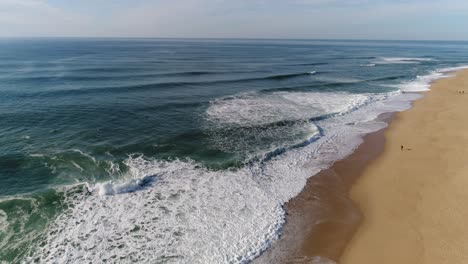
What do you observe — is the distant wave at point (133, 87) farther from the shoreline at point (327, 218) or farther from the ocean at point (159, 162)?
the shoreline at point (327, 218)

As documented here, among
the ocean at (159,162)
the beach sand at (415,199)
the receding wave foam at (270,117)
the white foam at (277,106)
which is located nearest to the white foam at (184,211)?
the ocean at (159,162)

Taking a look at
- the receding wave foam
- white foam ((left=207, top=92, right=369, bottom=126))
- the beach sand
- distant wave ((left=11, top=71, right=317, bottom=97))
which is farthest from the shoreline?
distant wave ((left=11, top=71, right=317, bottom=97))

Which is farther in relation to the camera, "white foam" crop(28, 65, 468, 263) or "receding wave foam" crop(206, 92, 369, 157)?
"receding wave foam" crop(206, 92, 369, 157)

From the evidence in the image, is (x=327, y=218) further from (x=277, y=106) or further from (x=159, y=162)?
(x=277, y=106)

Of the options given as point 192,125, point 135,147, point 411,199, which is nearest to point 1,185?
point 135,147

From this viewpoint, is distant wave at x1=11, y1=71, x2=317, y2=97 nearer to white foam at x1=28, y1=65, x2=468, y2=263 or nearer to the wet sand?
white foam at x1=28, y1=65, x2=468, y2=263

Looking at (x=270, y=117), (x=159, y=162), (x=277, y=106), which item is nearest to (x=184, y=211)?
(x=159, y=162)
